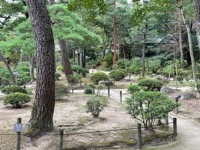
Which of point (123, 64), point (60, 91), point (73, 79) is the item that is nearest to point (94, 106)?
point (60, 91)

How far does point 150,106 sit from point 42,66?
3.12 metres

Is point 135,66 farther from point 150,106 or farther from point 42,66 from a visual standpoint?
point 42,66

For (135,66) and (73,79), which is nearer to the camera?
(73,79)

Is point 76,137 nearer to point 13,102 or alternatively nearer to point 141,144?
point 141,144

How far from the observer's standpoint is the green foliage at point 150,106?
24.5 feet

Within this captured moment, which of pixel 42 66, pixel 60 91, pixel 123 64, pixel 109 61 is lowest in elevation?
pixel 60 91

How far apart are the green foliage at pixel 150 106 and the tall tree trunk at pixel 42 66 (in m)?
2.28

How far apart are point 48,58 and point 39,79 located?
59 cm

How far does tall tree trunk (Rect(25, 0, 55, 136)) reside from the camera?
23.1 ft

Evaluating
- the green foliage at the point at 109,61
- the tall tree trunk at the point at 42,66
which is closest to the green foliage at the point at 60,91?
the tall tree trunk at the point at 42,66

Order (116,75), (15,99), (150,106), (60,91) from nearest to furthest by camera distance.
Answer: (150,106), (15,99), (60,91), (116,75)

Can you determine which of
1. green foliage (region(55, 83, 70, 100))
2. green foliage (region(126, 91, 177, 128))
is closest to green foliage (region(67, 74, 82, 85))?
green foliage (region(55, 83, 70, 100))

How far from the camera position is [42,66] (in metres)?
7.12

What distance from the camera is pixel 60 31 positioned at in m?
13.1
